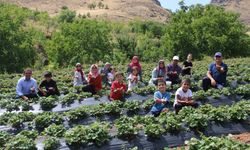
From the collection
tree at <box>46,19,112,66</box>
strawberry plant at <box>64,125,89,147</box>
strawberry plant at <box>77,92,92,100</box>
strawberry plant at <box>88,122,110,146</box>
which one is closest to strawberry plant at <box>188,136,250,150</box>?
strawberry plant at <box>88,122,110,146</box>

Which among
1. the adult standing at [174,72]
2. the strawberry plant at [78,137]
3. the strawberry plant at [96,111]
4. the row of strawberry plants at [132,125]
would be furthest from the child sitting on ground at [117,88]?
the strawberry plant at [78,137]

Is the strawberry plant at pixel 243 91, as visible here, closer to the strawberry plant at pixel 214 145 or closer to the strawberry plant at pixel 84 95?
the strawberry plant at pixel 84 95

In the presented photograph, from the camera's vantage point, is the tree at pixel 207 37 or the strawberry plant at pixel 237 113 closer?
the strawberry plant at pixel 237 113

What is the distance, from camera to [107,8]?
470ft

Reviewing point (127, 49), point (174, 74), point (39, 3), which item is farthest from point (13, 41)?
point (39, 3)

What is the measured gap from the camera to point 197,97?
1296 centimetres

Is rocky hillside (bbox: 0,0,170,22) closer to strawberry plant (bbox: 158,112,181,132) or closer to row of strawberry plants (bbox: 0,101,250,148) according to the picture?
row of strawberry plants (bbox: 0,101,250,148)

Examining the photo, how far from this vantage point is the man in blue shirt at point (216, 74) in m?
13.5

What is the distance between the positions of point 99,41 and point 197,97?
146 ft

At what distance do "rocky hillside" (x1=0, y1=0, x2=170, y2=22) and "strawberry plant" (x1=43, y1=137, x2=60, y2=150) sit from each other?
381 feet

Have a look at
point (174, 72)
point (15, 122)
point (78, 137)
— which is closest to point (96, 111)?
point (15, 122)

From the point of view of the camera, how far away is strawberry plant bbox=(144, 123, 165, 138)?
342 inches

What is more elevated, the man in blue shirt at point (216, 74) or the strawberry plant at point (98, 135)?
the man in blue shirt at point (216, 74)

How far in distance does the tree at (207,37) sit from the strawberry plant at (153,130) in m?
46.8
